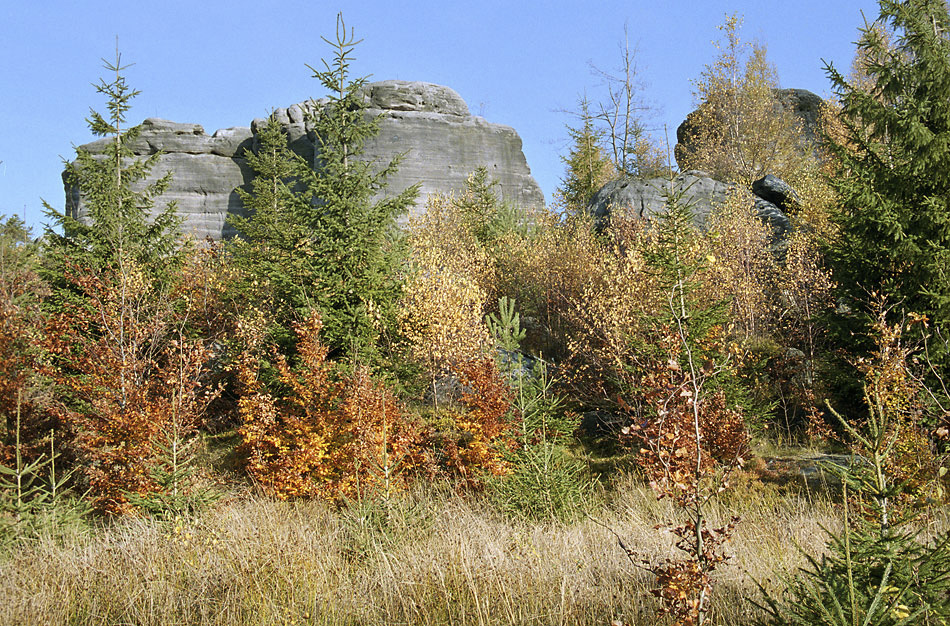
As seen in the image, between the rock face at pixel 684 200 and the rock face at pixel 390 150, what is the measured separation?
12.5 m

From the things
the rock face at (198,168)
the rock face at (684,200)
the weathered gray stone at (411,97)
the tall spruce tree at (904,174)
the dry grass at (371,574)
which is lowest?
the dry grass at (371,574)

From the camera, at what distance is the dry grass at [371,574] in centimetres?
546

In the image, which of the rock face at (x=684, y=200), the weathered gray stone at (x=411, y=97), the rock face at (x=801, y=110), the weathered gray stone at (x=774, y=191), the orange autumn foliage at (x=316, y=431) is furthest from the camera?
the rock face at (x=801, y=110)

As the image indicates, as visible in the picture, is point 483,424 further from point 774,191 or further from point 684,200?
point 774,191

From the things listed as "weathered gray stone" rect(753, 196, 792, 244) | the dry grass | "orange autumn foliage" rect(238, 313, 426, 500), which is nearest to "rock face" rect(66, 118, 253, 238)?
"orange autumn foliage" rect(238, 313, 426, 500)

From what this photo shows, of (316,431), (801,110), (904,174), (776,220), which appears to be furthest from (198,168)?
(801,110)

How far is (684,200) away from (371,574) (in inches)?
826

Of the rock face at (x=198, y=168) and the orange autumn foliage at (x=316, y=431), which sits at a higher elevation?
the rock face at (x=198, y=168)

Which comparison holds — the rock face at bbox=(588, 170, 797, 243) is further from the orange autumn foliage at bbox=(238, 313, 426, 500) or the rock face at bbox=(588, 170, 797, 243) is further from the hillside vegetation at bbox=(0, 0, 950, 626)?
the orange autumn foliage at bbox=(238, 313, 426, 500)

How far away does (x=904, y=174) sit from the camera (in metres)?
11.3

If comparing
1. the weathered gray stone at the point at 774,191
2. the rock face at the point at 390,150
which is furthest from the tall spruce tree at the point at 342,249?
the rock face at the point at 390,150

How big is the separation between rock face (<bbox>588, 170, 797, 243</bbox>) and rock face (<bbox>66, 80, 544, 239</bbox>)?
1253cm

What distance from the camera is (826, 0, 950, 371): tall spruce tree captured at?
11.0 meters

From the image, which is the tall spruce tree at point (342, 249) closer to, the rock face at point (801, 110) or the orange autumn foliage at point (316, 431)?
the orange autumn foliage at point (316, 431)
